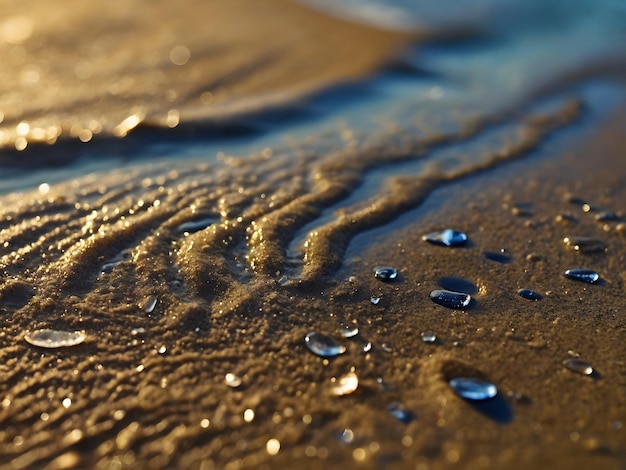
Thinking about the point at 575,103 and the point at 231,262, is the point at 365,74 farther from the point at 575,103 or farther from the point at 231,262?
the point at 231,262

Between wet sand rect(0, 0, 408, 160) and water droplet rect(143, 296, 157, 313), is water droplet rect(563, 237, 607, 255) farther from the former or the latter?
wet sand rect(0, 0, 408, 160)

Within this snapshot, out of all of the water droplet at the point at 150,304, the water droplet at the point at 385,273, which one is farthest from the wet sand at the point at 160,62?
the water droplet at the point at 385,273

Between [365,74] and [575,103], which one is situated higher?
[365,74]

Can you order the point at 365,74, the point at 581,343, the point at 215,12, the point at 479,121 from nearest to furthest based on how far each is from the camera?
the point at 581,343 < the point at 479,121 < the point at 365,74 < the point at 215,12

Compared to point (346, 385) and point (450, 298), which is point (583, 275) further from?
point (346, 385)

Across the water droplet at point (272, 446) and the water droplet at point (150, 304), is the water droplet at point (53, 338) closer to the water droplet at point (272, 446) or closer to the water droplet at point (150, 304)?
the water droplet at point (150, 304)

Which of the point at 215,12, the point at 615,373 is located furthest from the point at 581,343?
the point at 215,12
